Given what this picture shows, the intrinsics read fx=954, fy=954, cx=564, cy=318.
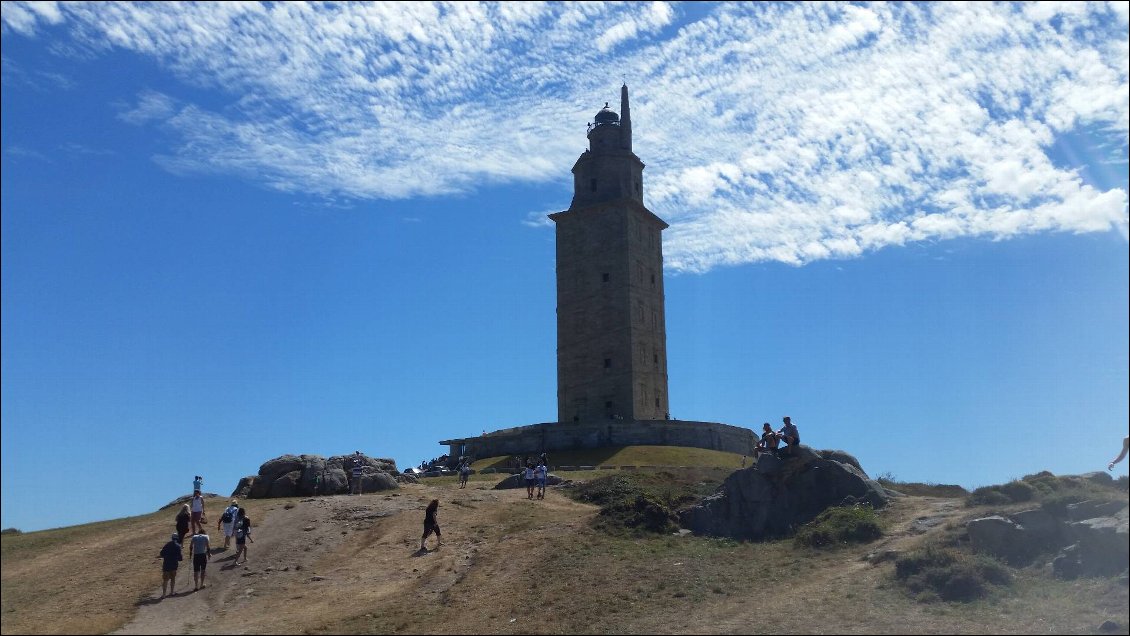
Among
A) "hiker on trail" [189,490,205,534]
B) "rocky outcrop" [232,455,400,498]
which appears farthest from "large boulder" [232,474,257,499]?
"hiker on trail" [189,490,205,534]

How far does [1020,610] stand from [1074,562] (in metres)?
2.47

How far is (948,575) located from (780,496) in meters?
8.46

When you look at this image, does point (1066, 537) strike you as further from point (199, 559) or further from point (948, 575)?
point (199, 559)

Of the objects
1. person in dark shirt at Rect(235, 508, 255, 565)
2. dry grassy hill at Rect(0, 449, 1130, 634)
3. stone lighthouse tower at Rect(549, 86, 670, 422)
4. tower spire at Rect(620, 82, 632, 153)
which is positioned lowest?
dry grassy hill at Rect(0, 449, 1130, 634)

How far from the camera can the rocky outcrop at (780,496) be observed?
29297mm

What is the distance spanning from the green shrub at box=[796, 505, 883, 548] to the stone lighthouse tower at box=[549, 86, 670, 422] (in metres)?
36.3

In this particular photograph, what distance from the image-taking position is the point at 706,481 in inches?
1516

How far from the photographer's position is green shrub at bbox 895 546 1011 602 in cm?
2128

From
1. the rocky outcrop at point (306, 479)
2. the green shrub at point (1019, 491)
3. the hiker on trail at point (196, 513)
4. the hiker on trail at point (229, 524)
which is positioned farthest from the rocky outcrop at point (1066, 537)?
the rocky outcrop at point (306, 479)

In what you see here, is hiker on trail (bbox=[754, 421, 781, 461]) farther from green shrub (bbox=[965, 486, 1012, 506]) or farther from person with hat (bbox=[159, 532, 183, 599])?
person with hat (bbox=[159, 532, 183, 599])

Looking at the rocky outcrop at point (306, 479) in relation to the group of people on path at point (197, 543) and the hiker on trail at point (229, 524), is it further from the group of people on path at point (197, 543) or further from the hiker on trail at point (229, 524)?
the hiker on trail at point (229, 524)

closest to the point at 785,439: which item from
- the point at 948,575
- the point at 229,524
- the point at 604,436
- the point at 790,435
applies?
the point at 790,435

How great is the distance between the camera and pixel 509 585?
83.3ft

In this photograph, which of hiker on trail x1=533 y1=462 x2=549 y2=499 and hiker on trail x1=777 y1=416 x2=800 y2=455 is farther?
hiker on trail x1=533 y1=462 x2=549 y2=499
